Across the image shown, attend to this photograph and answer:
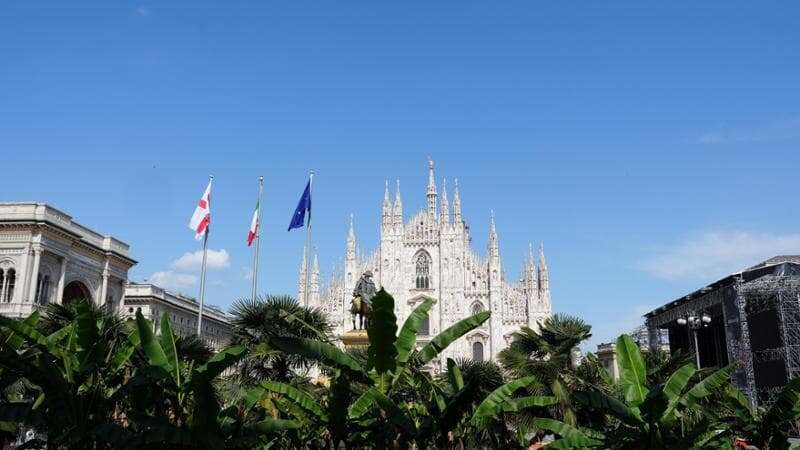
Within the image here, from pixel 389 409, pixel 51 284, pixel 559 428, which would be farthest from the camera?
pixel 51 284

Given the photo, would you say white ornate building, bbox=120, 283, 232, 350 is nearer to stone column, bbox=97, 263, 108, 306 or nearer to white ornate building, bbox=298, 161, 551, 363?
stone column, bbox=97, 263, 108, 306

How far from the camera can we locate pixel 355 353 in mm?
20531

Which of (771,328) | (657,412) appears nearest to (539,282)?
(771,328)

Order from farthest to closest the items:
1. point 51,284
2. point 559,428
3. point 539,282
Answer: point 539,282, point 51,284, point 559,428

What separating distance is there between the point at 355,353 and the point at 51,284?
106 ft

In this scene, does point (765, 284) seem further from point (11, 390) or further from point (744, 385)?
point (11, 390)

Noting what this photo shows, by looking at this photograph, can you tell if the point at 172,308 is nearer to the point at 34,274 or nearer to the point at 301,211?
the point at 34,274

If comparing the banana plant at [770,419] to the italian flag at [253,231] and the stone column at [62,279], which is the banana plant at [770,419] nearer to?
the italian flag at [253,231]

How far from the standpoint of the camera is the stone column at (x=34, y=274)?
138 feet

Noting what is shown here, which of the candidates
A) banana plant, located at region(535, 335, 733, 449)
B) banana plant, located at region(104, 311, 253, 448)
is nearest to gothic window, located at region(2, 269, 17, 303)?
banana plant, located at region(104, 311, 253, 448)

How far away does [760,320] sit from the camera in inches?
1489

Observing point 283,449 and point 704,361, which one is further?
point 704,361

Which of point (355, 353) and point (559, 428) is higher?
point (355, 353)

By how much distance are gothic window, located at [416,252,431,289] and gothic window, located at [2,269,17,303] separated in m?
40.4
